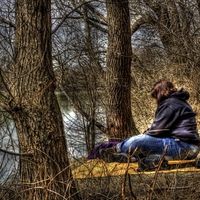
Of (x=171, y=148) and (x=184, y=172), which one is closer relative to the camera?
(x=184, y=172)

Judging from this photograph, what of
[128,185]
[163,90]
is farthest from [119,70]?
[128,185]

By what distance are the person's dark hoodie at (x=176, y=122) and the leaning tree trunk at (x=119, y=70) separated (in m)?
3.58

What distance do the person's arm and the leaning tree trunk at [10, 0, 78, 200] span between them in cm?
204

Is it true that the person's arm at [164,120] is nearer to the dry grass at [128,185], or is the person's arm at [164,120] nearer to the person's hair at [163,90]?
the person's hair at [163,90]

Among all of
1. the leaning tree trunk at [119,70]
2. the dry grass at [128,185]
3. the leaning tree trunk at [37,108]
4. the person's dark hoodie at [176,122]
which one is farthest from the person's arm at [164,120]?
the leaning tree trunk at [119,70]

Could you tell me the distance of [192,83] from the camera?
571 inches

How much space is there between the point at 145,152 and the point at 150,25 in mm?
10914

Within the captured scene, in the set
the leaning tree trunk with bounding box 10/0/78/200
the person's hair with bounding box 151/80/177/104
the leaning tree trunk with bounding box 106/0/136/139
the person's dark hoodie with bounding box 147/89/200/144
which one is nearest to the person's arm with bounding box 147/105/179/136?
the person's dark hoodie with bounding box 147/89/200/144

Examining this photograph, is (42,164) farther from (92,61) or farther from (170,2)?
(170,2)

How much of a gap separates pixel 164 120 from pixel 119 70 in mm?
→ 4008

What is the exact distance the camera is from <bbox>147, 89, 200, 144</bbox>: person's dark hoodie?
24.2 feet

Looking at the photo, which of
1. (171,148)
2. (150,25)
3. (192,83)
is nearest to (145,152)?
(171,148)

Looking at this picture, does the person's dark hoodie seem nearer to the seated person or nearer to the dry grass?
the seated person

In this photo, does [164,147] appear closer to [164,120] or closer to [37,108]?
[164,120]
